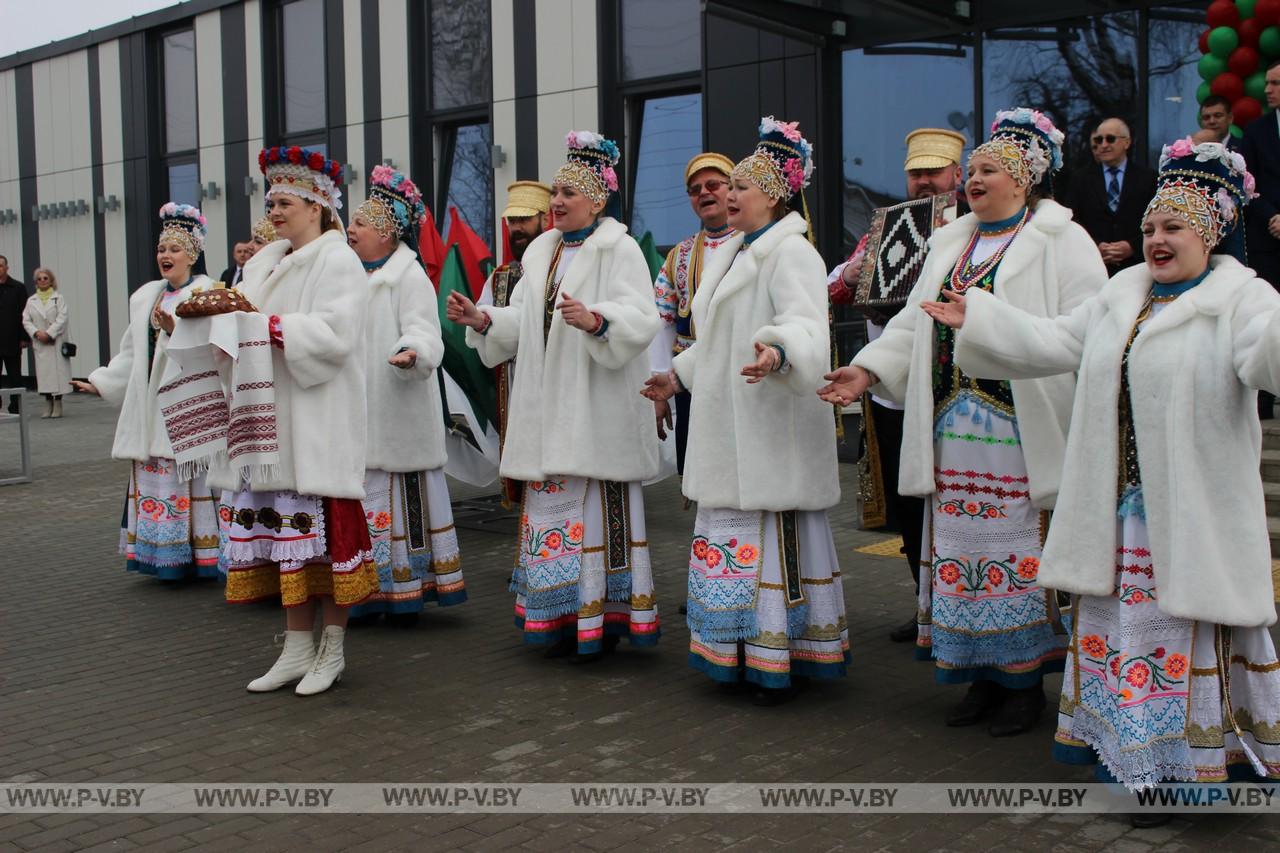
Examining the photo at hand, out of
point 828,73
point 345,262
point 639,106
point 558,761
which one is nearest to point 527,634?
point 558,761

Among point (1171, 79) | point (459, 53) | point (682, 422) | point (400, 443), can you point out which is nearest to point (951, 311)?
point (400, 443)

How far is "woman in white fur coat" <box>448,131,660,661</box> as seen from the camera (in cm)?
595

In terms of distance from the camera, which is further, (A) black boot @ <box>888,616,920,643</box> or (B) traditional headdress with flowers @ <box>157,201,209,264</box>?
(B) traditional headdress with flowers @ <box>157,201,209,264</box>

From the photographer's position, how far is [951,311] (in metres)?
4.36

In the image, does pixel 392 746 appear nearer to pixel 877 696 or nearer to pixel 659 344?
pixel 877 696

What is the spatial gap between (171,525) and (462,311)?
108 inches

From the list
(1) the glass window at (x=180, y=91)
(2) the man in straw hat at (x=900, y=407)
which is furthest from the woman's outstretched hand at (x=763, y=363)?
(1) the glass window at (x=180, y=91)

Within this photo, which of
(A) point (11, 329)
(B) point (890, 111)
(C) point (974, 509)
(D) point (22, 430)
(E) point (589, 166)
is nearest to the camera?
(C) point (974, 509)

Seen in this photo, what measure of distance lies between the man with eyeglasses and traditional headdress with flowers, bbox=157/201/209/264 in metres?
2.73

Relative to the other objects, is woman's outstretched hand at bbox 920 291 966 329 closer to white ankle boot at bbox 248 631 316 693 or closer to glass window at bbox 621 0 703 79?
white ankle boot at bbox 248 631 316 693

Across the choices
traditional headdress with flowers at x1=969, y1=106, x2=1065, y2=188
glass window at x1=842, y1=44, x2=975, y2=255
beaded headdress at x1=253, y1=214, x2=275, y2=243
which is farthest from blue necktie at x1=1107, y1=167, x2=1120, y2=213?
beaded headdress at x1=253, y1=214, x2=275, y2=243

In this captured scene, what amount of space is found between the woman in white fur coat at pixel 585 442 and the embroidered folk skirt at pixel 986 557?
4.91 feet

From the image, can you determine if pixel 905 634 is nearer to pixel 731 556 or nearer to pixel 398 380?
pixel 731 556

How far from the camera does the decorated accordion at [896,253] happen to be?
19.2 ft
